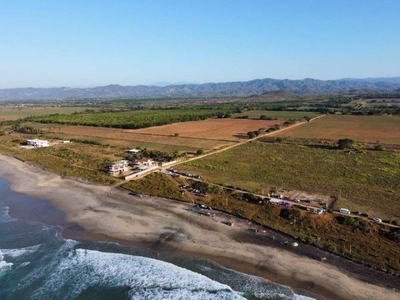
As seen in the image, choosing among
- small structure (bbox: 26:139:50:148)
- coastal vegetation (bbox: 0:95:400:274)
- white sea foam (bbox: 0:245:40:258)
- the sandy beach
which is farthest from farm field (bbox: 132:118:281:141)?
white sea foam (bbox: 0:245:40:258)

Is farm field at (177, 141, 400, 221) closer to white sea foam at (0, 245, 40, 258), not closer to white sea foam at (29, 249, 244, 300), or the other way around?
white sea foam at (29, 249, 244, 300)

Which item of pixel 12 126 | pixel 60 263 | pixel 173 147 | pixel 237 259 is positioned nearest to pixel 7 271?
pixel 60 263

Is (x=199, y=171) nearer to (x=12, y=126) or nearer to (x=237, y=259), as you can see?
(x=237, y=259)

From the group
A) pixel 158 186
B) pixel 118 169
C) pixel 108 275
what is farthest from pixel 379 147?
pixel 108 275

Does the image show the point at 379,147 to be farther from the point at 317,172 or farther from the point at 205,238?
the point at 205,238

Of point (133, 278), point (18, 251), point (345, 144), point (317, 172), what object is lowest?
point (133, 278)

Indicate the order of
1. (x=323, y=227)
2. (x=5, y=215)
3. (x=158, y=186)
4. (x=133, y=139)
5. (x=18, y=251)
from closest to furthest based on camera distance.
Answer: (x=18, y=251) → (x=323, y=227) → (x=5, y=215) → (x=158, y=186) → (x=133, y=139)

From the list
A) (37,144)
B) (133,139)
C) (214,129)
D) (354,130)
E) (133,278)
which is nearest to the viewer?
(133,278)
